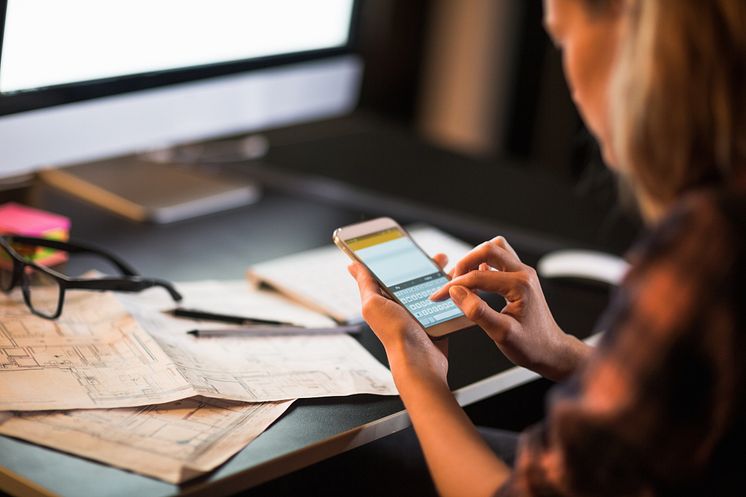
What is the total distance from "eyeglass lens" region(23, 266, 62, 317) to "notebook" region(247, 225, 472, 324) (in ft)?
0.79

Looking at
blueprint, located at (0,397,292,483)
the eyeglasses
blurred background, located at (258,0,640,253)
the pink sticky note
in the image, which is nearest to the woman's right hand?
blueprint, located at (0,397,292,483)

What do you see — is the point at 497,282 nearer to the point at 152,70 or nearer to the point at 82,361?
the point at 82,361

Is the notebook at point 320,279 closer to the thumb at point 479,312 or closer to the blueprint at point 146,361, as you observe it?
the blueprint at point 146,361

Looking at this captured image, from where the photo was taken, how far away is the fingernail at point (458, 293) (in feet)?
3.07

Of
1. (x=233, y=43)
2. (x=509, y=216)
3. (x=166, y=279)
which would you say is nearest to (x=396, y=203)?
(x=509, y=216)

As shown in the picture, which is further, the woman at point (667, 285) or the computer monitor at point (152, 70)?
the computer monitor at point (152, 70)

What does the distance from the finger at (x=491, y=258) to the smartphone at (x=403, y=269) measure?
4 centimetres

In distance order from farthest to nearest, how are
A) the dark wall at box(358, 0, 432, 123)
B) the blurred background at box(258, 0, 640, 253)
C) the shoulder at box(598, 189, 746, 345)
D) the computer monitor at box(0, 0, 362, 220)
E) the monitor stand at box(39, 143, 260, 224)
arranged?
the dark wall at box(358, 0, 432, 123)
the blurred background at box(258, 0, 640, 253)
the monitor stand at box(39, 143, 260, 224)
the computer monitor at box(0, 0, 362, 220)
the shoulder at box(598, 189, 746, 345)

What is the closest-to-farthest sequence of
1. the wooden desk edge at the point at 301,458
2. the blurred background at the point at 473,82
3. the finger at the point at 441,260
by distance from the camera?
the wooden desk edge at the point at 301,458 < the finger at the point at 441,260 < the blurred background at the point at 473,82

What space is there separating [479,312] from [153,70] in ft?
2.09

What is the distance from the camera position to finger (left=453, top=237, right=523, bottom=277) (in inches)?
38.7

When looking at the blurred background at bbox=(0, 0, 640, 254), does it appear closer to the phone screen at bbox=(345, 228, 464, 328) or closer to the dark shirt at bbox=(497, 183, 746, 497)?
A: the phone screen at bbox=(345, 228, 464, 328)

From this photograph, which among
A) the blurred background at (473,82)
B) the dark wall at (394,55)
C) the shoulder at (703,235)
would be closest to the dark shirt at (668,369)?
the shoulder at (703,235)

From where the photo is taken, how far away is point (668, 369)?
0.62 m
